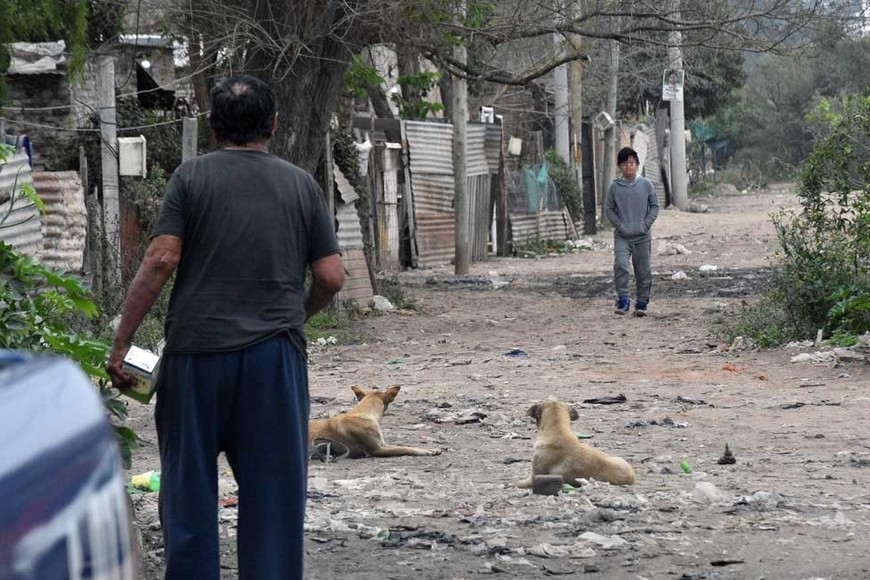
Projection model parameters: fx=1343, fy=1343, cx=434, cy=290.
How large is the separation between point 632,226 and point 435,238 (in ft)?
26.0

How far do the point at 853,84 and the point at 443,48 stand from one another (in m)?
A: 42.0

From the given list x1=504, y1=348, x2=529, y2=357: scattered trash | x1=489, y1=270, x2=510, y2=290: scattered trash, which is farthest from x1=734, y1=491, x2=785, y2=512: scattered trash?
x1=489, y1=270, x2=510, y2=290: scattered trash

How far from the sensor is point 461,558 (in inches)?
209

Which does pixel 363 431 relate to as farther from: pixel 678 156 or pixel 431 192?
pixel 678 156

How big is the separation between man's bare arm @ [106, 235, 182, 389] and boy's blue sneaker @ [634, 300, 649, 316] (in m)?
11.1

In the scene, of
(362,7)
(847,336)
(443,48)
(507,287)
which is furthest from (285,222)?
(507,287)

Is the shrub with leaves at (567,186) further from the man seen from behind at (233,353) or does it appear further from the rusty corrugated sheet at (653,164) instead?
the man seen from behind at (233,353)

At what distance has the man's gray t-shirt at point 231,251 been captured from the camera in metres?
4.04

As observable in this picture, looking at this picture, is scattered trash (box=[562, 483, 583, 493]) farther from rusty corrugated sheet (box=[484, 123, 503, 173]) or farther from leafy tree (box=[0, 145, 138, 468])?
rusty corrugated sheet (box=[484, 123, 503, 173])

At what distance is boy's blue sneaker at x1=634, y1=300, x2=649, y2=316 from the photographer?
14836mm

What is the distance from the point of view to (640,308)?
14.9 meters

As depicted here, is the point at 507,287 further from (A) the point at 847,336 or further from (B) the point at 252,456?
(B) the point at 252,456

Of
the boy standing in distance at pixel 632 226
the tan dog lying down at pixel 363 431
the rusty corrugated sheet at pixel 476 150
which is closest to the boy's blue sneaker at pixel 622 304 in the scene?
the boy standing in distance at pixel 632 226

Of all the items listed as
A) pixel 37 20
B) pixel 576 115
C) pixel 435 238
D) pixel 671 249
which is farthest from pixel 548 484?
pixel 576 115
